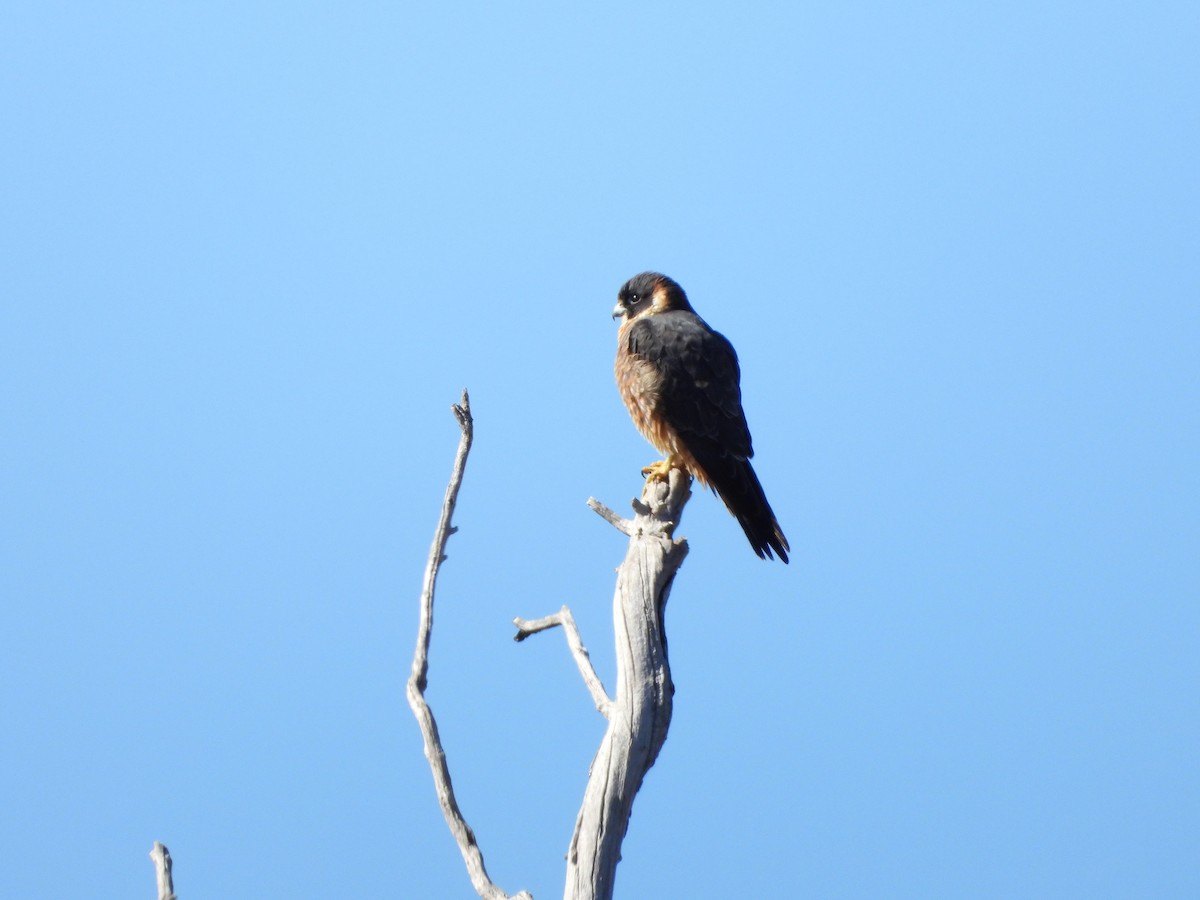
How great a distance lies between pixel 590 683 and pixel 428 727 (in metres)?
0.39

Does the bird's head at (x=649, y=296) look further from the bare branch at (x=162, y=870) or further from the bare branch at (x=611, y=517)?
the bare branch at (x=162, y=870)

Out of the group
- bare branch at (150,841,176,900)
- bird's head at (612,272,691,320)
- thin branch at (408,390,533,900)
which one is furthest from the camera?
bird's head at (612,272,691,320)

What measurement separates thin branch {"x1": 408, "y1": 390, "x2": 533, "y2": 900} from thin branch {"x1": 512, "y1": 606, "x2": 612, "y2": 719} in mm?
349

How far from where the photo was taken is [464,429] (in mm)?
2619

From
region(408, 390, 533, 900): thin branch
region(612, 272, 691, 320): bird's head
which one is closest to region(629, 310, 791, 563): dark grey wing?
region(612, 272, 691, 320): bird's head

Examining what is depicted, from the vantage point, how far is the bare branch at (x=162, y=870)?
85.0 inches

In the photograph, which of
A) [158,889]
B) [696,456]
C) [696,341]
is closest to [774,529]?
[696,456]

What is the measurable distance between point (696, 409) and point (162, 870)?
208 cm

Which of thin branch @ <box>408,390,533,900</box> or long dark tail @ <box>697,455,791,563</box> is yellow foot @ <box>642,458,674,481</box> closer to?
long dark tail @ <box>697,455,791,563</box>

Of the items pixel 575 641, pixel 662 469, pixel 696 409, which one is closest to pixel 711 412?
pixel 696 409

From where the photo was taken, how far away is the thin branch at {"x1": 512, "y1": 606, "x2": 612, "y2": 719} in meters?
2.67

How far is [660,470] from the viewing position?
3.83 meters

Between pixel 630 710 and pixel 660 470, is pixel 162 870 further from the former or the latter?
pixel 660 470

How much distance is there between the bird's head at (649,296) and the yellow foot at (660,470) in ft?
1.98
